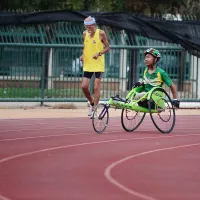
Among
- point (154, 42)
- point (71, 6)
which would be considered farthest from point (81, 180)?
point (71, 6)

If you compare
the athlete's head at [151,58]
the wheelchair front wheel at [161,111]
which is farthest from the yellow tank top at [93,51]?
the athlete's head at [151,58]

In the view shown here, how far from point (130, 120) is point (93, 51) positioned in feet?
7.90

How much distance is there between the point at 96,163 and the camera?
38.9ft

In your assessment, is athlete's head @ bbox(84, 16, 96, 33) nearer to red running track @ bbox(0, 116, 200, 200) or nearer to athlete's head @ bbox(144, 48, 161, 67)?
red running track @ bbox(0, 116, 200, 200)

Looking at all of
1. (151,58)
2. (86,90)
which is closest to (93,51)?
(86,90)

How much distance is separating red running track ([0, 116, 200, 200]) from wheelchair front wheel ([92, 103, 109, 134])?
0.15 metres

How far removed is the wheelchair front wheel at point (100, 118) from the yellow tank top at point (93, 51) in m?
2.76

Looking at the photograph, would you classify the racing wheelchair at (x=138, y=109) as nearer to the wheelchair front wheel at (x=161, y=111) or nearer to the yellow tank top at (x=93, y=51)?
the wheelchair front wheel at (x=161, y=111)

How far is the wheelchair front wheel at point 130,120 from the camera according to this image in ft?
54.0

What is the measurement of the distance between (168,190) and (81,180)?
1.04m

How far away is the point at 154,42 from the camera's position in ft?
80.7

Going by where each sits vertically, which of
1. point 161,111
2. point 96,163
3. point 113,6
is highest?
point 113,6

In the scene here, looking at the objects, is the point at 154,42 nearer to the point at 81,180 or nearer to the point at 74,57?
the point at 74,57

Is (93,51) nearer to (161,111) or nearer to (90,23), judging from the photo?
(90,23)
